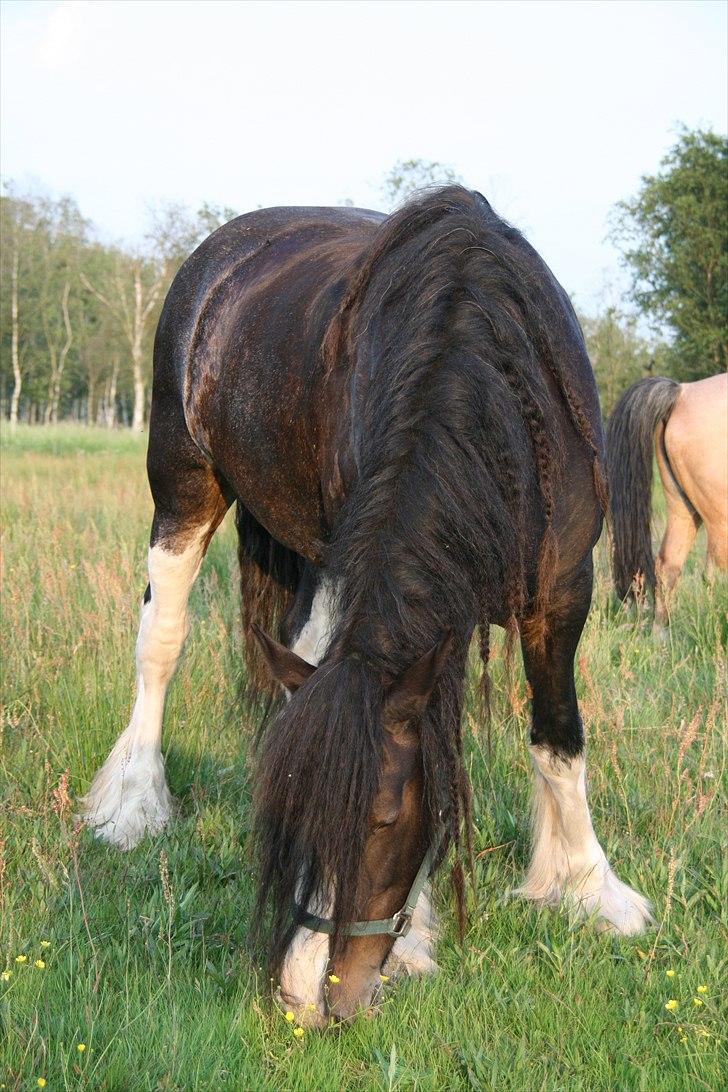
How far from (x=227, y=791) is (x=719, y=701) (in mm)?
1943

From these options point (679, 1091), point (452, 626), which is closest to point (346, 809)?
point (452, 626)

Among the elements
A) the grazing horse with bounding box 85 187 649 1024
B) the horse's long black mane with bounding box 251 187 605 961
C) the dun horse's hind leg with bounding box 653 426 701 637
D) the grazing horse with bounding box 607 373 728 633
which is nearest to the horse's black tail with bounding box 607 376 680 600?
the grazing horse with bounding box 607 373 728 633

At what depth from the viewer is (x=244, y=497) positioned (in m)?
3.32

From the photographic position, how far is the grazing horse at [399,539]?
1.83 meters

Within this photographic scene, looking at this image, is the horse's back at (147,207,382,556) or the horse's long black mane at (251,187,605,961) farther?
the horse's back at (147,207,382,556)

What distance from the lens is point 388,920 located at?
6.41 ft

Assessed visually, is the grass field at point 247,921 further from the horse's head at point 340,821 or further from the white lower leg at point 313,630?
the white lower leg at point 313,630

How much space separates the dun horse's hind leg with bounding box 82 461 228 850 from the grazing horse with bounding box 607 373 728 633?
336cm

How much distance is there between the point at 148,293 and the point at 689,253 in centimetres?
2668

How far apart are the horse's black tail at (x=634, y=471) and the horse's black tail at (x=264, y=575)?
3.21m

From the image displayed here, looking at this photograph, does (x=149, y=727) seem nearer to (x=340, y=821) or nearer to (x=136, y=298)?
(x=340, y=821)

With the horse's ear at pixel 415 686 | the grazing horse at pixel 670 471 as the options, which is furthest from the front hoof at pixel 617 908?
the grazing horse at pixel 670 471

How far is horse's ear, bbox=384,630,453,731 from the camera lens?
1.80 m

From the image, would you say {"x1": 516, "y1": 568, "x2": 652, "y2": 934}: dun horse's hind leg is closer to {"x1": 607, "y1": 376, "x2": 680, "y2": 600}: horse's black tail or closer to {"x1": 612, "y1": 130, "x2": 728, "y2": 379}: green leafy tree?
{"x1": 607, "y1": 376, "x2": 680, "y2": 600}: horse's black tail
